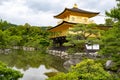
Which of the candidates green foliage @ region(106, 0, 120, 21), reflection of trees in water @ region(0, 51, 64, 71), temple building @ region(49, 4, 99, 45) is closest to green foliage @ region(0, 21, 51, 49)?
temple building @ region(49, 4, 99, 45)

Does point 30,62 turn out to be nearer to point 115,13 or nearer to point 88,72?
point 115,13

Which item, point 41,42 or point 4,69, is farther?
point 41,42

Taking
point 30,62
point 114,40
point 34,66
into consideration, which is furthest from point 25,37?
point 114,40

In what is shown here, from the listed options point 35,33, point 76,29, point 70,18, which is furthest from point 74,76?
point 35,33

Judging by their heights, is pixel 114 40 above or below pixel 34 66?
above

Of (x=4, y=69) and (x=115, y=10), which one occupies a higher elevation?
(x=115, y=10)

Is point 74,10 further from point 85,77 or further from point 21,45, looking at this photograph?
point 85,77

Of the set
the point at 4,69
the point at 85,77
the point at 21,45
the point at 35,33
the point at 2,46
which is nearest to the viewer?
the point at 85,77

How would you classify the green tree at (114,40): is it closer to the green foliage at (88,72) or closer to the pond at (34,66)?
the pond at (34,66)

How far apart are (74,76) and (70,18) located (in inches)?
1059

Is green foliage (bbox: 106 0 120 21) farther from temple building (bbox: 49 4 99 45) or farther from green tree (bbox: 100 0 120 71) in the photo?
temple building (bbox: 49 4 99 45)

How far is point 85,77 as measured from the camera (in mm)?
6117

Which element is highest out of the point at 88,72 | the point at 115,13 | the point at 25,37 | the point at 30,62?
the point at 115,13

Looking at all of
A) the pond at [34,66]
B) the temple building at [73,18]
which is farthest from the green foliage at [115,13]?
the temple building at [73,18]
